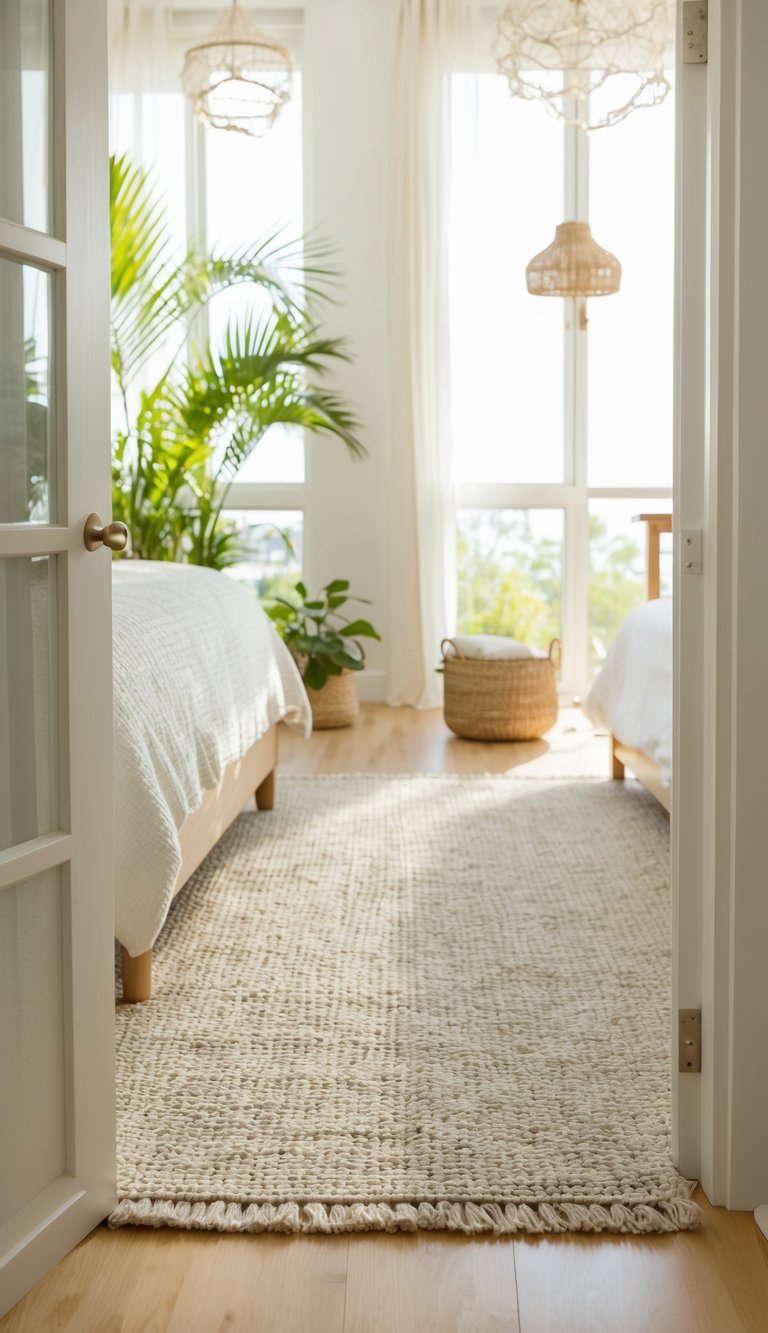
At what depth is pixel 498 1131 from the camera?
69.1 inches

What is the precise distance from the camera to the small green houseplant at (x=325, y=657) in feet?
16.3

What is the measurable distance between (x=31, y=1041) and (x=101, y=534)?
0.61m

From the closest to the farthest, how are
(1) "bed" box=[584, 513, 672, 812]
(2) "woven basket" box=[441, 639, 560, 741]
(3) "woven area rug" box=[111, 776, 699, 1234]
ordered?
(3) "woven area rug" box=[111, 776, 699, 1234] → (1) "bed" box=[584, 513, 672, 812] → (2) "woven basket" box=[441, 639, 560, 741]

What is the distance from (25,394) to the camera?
4.59 feet

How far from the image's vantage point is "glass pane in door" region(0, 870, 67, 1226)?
1.38m

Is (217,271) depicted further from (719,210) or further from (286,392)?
(719,210)

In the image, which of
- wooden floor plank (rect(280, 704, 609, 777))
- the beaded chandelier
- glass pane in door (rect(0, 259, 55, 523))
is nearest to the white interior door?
glass pane in door (rect(0, 259, 55, 523))

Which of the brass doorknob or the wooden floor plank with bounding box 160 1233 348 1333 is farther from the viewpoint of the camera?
the brass doorknob

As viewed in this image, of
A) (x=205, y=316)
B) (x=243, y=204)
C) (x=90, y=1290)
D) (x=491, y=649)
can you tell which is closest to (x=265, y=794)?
(x=491, y=649)

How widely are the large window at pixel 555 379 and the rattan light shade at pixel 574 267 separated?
0.89 meters

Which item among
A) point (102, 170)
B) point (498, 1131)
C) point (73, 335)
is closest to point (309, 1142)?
point (498, 1131)

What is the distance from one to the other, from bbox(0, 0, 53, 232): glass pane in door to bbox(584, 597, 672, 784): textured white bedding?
6.35 feet

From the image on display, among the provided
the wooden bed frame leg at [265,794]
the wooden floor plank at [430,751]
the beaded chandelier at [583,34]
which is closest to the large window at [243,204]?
the wooden floor plank at [430,751]

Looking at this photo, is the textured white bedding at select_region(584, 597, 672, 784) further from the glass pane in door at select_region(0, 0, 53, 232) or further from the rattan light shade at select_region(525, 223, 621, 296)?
the glass pane in door at select_region(0, 0, 53, 232)
